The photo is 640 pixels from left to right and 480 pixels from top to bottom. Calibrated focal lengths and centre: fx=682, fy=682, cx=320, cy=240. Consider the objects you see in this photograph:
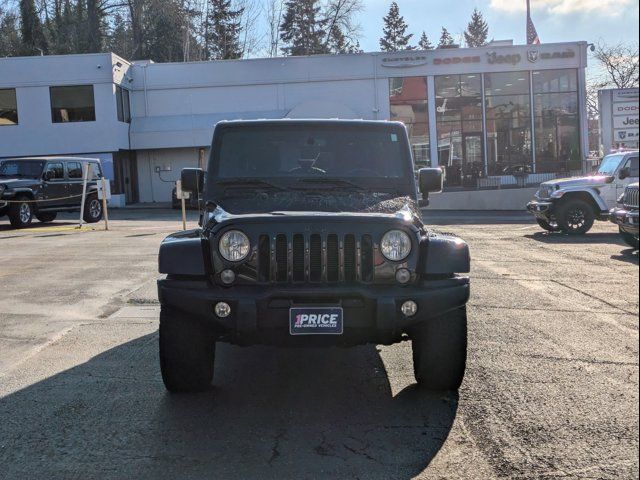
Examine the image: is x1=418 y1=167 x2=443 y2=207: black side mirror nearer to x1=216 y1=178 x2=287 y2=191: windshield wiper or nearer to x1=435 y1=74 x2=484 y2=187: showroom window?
x1=216 y1=178 x2=287 y2=191: windshield wiper

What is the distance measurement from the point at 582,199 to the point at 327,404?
12.8m

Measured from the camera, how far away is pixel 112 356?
19.5 feet

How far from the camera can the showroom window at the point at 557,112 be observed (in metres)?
33.8

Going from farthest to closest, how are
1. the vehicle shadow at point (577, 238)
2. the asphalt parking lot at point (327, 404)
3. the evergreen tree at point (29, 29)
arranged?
the evergreen tree at point (29, 29) → the vehicle shadow at point (577, 238) → the asphalt parking lot at point (327, 404)

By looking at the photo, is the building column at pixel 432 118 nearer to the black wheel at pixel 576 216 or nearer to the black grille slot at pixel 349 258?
the black wheel at pixel 576 216

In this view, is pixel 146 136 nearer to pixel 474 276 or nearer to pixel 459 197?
pixel 459 197

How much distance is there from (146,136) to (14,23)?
21761 millimetres

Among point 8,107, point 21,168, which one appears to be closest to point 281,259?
point 21,168

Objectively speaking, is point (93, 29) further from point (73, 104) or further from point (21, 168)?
point (21, 168)

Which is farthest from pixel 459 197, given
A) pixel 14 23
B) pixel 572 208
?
pixel 14 23

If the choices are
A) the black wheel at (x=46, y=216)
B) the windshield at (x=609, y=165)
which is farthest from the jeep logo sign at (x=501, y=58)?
the black wheel at (x=46, y=216)

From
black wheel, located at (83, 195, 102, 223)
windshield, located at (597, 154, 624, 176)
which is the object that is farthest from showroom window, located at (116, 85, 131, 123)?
windshield, located at (597, 154, 624, 176)

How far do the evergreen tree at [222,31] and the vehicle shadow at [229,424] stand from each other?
54396 mm

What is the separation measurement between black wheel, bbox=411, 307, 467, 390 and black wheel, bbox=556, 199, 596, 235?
12241mm
